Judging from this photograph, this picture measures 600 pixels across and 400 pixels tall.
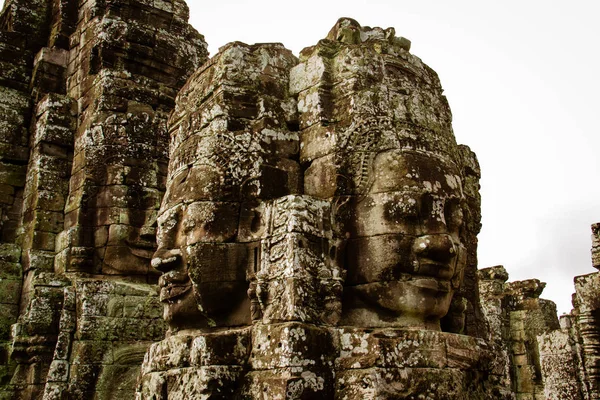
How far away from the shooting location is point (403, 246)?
4910 millimetres

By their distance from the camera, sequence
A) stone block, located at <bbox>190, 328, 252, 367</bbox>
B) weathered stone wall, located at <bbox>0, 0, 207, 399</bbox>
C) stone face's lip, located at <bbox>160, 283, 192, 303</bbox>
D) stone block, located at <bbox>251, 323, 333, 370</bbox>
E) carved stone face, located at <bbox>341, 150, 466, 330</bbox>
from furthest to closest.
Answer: weathered stone wall, located at <bbox>0, 0, 207, 399</bbox>
stone face's lip, located at <bbox>160, 283, 192, 303</bbox>
carved stone face, located at <bbox>341, 150, 466, 330</bbox>
stone block, located at <bbox>190, 328, 252, 367</bbox>
stone block, located at <bbox>251, 323, 333, 370</bbox>

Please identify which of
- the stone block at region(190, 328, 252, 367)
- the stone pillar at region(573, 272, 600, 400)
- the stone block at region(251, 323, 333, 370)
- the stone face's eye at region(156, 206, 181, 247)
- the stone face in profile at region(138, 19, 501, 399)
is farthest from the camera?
the stone pillar at region(573, 272, 600, 400)

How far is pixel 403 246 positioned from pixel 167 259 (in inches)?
72.9

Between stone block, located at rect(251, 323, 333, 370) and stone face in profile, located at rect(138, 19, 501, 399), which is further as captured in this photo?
stone face in profile, located at rect(138, 19, 501, 399)

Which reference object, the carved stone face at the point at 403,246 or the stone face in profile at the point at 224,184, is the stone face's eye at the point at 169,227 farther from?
the carved stone face at the point at 403,246

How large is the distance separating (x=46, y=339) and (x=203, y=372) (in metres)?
4.73

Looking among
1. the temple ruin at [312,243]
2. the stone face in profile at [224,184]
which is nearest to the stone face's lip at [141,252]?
the temple ruin at [312,243]

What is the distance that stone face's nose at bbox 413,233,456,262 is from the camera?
487 cm

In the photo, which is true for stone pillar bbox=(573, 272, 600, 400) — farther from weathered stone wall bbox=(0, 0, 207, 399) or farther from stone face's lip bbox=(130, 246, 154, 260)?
stone face's lip bbox=(130, 246, 154, 260)

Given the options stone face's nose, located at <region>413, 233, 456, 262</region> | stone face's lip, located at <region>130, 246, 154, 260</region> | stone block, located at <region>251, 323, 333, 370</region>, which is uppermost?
stone face's lip, located at <region>130, 246, 154, 260</region>

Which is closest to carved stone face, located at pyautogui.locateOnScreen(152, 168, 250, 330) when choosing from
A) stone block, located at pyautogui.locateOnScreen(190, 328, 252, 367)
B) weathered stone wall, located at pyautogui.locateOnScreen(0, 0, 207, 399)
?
stone block, located at pyautogui.locateOnScreen(190, 328, 252, 367)

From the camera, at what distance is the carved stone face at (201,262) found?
16.6 feet

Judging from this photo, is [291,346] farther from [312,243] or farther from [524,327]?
[524,327]

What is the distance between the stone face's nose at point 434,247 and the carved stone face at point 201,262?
4.37 ft
